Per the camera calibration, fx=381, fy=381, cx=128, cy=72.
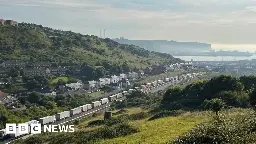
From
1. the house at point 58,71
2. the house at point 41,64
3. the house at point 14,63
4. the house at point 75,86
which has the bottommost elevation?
the house at point 75,86

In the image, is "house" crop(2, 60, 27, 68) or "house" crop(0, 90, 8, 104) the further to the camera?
"house" crop(2, 60, 27, 68)

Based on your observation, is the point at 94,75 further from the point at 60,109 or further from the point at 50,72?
the point at 60,109

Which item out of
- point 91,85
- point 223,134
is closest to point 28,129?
point 223,134

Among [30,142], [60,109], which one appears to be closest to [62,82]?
[60,109]

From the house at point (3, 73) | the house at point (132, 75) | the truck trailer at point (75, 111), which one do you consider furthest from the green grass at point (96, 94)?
the house at point (132, 75)

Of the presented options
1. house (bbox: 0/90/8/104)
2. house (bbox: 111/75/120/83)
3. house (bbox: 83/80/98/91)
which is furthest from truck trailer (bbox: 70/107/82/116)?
house (bbox: 111/75/120/83)

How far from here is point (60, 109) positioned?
9869 centimetres

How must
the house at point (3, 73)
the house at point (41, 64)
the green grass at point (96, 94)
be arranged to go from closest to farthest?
the house at point (3, 73), the green grass at point (96, 94), the house at point (41, 64)

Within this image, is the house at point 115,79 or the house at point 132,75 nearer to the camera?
the house at point 115,79

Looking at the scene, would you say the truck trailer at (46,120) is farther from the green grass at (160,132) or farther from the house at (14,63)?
the house at (14,63)

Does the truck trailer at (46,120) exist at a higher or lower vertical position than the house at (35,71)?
lower

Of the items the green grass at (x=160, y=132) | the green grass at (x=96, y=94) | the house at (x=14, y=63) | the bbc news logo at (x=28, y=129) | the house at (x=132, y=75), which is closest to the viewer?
the green grass at (x=160, y=132)

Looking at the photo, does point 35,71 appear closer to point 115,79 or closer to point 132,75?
point 115,79

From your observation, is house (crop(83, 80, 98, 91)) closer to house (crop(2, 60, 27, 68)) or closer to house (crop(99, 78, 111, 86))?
house (crop(99, 78, 111, 86))
